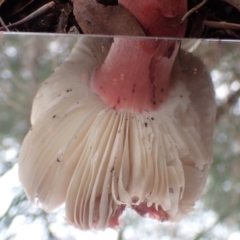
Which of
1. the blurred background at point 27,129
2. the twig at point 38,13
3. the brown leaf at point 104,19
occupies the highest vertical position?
the twig at point 38,13

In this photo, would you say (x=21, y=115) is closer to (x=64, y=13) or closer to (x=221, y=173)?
(x=64, y=13)

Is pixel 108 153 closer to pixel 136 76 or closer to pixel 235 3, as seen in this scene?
pixel 136 76

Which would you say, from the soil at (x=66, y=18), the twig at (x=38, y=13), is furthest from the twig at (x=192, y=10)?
the twig at (x=38, y=13)

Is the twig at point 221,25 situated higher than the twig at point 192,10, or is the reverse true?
the twig at point 192,10

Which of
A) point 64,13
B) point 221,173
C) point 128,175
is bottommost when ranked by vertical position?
point 221,173

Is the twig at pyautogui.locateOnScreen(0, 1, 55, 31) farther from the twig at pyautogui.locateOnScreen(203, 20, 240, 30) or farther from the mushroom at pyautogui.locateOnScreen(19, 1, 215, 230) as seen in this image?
the twig at pyautogui.locateOnScreen(203, 20, 240, 30)

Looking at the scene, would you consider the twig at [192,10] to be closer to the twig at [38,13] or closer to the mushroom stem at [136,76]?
the mushroom stem at [136,76]

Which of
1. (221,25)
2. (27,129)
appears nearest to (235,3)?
(221,25)

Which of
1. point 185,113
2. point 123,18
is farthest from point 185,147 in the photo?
point 123,18

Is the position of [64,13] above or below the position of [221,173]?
above
